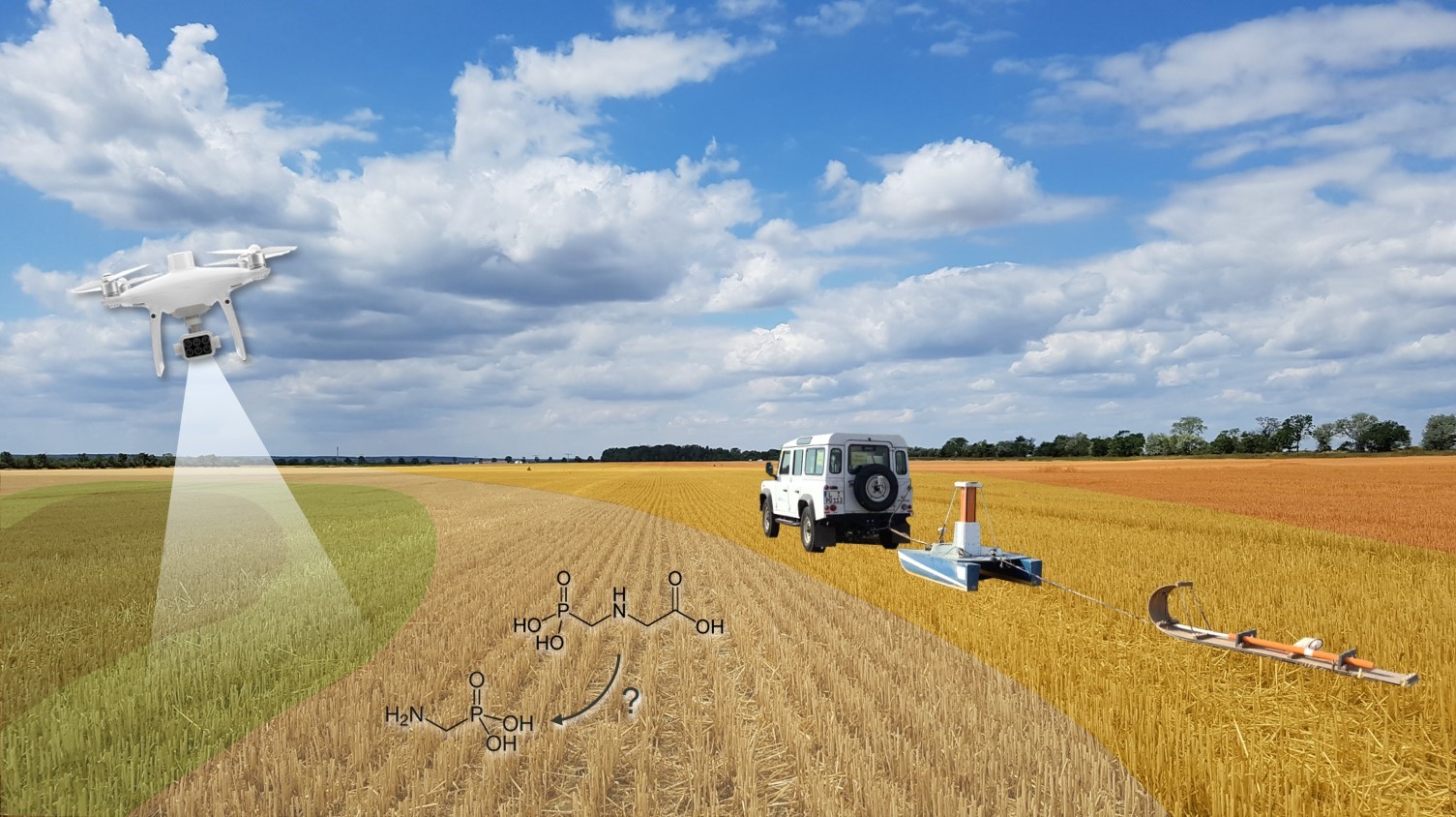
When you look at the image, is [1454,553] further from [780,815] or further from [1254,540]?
[780,815]

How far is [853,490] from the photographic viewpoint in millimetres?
18797

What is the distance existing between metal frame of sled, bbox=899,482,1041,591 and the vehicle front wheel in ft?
15.9

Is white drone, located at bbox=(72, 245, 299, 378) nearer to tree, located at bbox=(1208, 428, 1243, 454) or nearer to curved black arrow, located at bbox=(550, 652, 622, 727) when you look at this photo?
curved black arrow, located at bbox=(550, 652, 622, 727)

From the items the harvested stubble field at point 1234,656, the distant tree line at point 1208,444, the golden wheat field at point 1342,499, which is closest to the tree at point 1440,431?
the distant tree line at point 1208,444

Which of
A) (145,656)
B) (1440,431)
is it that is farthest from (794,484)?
(1440,431)

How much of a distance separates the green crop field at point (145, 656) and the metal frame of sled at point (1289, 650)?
9814mm

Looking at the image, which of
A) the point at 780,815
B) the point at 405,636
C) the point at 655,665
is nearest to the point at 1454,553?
the point at 655,665

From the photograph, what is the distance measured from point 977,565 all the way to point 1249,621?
378cm

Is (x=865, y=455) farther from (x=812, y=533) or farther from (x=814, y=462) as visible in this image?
(x=812, y=533)

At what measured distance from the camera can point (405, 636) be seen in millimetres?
11500

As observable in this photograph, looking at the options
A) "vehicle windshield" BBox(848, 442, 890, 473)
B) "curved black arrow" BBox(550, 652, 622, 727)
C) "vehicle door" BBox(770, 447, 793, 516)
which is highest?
"vehicle windshield" BBox(848, 442, 890, 473)

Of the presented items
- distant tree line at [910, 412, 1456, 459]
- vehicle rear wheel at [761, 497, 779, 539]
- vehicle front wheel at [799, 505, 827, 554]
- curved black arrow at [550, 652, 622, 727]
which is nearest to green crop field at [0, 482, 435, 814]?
curved black arrow at [550, 652, 622, 727]

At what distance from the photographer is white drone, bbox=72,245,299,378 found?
4195mm

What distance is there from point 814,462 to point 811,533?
67.3 inches
